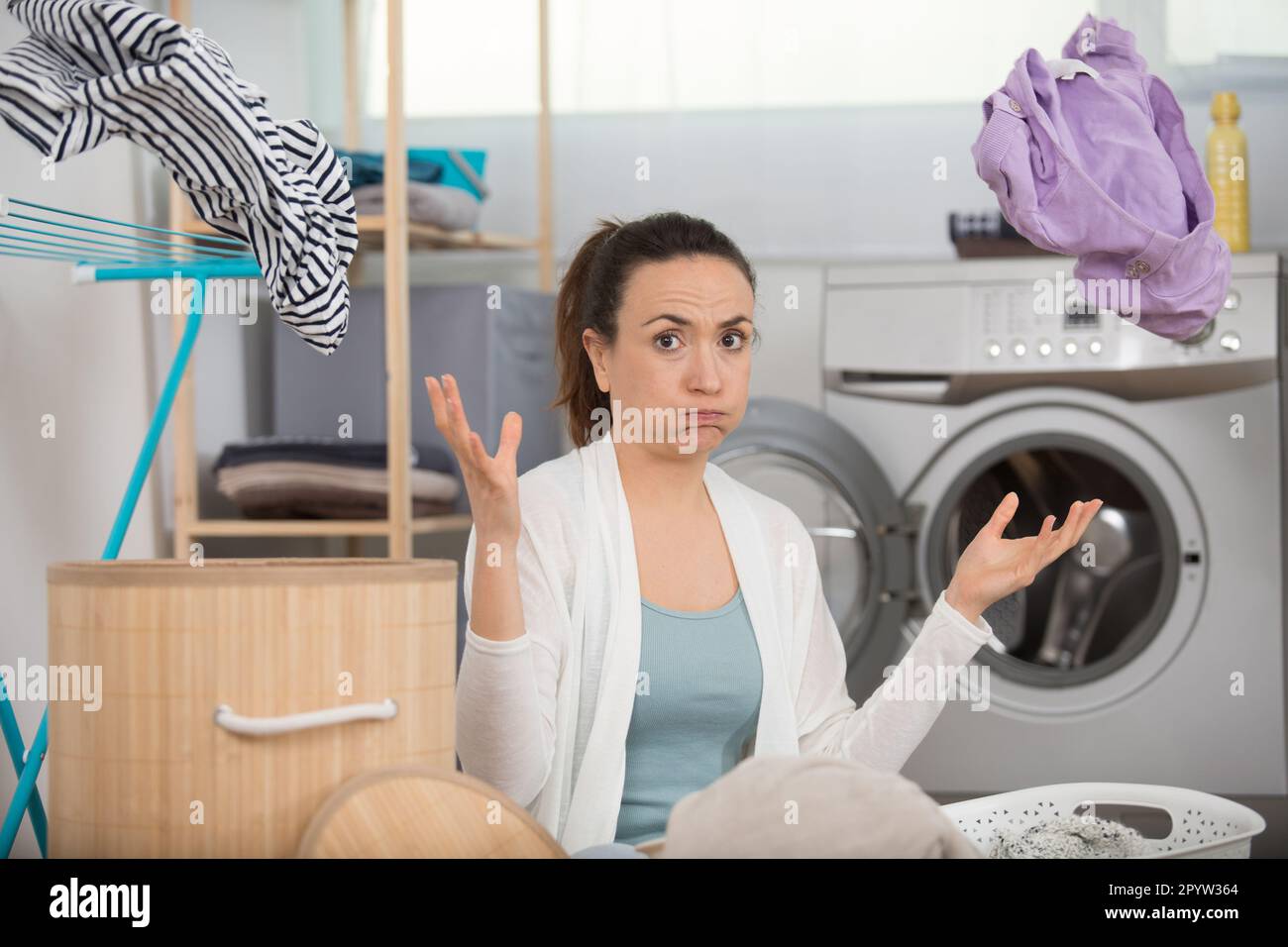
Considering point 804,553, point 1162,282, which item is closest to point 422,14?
point 804,553

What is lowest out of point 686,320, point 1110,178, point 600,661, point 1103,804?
point 1103,804

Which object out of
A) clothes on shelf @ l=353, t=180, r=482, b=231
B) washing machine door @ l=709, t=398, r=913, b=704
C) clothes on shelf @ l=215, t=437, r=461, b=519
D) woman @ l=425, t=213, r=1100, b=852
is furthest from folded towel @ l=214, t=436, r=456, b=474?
woman @ l=425, t=213, r=1100, b=852

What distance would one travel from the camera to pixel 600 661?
49.1 inches

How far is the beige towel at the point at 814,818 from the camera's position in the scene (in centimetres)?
70

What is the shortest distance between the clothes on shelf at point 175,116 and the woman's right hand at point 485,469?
0.57 feet

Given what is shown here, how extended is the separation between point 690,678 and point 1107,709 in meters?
1.20

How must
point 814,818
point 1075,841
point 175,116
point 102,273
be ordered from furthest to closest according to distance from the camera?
point 102,273
point 1075,841
point 175,116
point 814,818

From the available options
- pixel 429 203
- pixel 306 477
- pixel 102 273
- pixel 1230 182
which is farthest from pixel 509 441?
pixel 1230 182

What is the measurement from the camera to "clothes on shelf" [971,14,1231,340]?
1.11 meters

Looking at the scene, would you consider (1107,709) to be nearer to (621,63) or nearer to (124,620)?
(621,63)

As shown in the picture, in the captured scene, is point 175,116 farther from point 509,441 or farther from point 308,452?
point 308,452

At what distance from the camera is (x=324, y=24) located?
109 inches

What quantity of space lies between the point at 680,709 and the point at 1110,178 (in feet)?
2.03

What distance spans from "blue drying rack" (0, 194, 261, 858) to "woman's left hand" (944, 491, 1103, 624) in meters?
0.72
